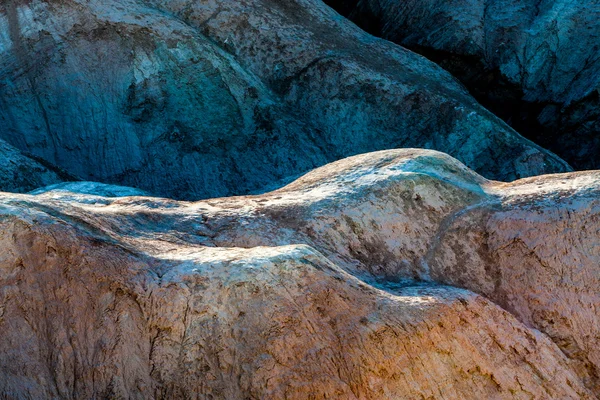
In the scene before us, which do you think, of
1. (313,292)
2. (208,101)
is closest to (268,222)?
(313,292)

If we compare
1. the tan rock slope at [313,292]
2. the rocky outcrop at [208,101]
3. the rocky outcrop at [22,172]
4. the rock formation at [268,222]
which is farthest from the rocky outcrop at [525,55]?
the rocky outcrop at [22,172]

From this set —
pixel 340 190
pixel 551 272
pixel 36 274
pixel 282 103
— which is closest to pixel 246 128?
pixel 282 103

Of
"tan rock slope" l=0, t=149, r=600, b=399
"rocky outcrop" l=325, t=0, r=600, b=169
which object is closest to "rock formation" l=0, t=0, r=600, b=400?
"tan rock slope" l=0, t=149, r=600, b=399

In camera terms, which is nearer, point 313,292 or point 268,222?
point 313,292

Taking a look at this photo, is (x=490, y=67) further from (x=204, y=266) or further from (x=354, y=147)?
(x=204, y=266)

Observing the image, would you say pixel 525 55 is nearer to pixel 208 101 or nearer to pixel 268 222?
pixel 208 101

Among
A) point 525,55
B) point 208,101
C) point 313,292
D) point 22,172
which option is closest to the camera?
point 313,292
